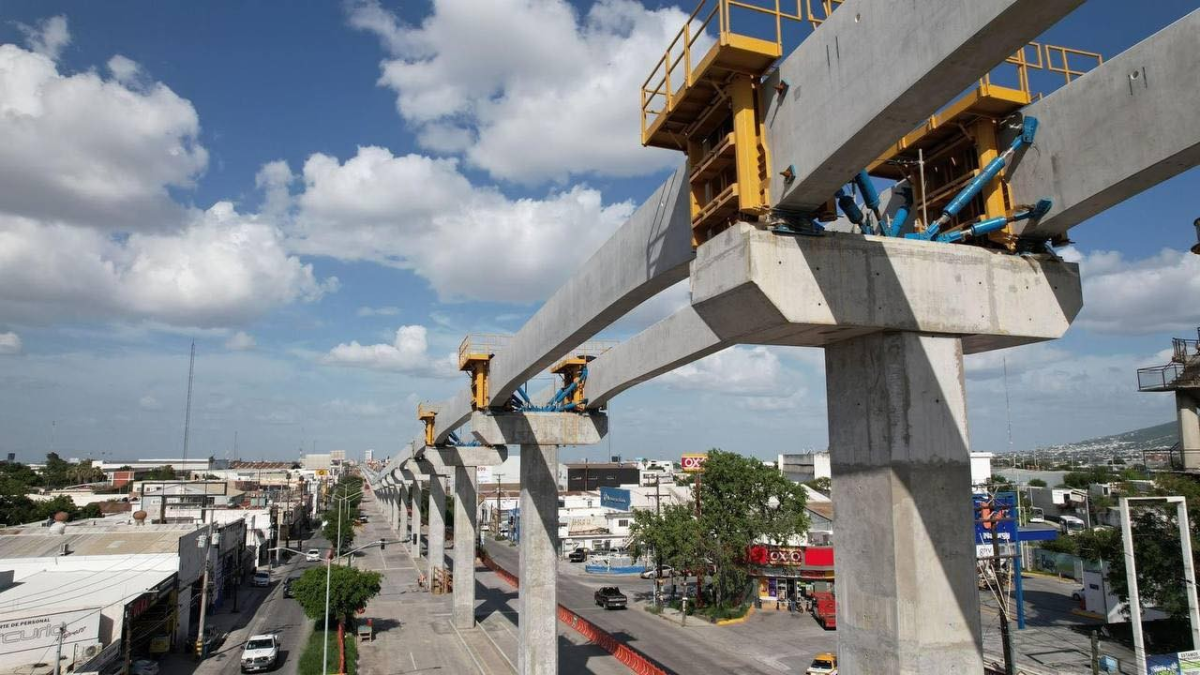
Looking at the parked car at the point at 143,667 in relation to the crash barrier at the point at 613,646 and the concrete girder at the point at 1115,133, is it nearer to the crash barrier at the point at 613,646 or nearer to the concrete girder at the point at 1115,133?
the crash barrier at the point at 613,646

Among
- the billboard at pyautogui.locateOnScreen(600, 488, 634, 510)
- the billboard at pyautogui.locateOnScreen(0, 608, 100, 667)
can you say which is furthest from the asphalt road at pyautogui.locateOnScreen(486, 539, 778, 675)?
the billboard at pyautogui.locateOnScreen(600, 488, 634, 510)

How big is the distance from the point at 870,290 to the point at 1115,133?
2.96 meters

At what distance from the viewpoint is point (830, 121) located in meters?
7.00

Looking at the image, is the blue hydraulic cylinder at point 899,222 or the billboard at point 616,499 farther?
the billboard at point 616,499

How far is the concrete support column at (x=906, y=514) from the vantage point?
26.1ft

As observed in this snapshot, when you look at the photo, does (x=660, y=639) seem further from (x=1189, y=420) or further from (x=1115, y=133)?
(x=1115, y=133)

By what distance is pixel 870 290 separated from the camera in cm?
834

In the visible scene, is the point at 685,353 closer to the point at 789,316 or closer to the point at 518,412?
the point at 789,316

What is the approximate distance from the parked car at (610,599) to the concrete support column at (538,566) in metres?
21.3

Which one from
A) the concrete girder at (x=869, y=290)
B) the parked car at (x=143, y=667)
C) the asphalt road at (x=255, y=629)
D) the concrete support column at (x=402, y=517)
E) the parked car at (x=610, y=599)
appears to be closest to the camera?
the concrete girder at (x=869, y=290)

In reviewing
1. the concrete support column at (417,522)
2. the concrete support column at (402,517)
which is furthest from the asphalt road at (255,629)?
the concrete support column at (402,517)

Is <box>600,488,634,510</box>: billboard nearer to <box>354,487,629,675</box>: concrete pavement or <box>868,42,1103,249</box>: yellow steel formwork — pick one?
<box>354,487,629,675</box>: concrete pavement

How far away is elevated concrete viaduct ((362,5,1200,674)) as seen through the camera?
701 centimetres

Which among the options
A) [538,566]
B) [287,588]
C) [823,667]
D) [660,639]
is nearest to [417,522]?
[287,588]
